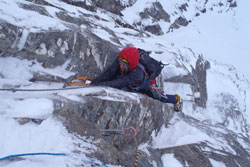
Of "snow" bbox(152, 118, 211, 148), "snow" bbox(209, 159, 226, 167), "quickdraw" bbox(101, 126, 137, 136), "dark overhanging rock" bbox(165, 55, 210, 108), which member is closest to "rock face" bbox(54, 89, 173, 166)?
"quickdraw" bbox(101, 126, 137, 136)

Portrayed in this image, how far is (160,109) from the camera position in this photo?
11.8 ft

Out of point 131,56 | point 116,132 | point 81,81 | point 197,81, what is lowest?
point 116,132

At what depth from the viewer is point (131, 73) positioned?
3326 mm

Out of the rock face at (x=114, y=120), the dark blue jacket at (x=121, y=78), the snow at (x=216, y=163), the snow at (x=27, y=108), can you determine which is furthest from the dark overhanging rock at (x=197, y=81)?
the snow at (x=27, y=108)

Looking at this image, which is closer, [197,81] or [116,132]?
[116,132]

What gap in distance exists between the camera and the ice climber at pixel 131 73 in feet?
10.7

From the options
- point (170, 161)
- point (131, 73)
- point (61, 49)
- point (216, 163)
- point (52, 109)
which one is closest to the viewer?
point (52, 109)

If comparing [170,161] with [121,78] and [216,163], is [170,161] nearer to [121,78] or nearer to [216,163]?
[216,163]

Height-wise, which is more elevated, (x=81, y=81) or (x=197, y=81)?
(x=197, y=81)

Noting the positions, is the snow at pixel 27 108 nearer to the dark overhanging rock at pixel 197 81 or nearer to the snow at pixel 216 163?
the snow at pixel 216 163

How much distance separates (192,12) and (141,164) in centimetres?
2096

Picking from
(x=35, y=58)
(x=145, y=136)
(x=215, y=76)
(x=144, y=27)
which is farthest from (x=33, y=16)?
(x=144, y=27)

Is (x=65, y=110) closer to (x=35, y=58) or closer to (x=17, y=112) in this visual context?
(x=17, y=112)

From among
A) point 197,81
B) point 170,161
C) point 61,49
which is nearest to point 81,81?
point 61,49
